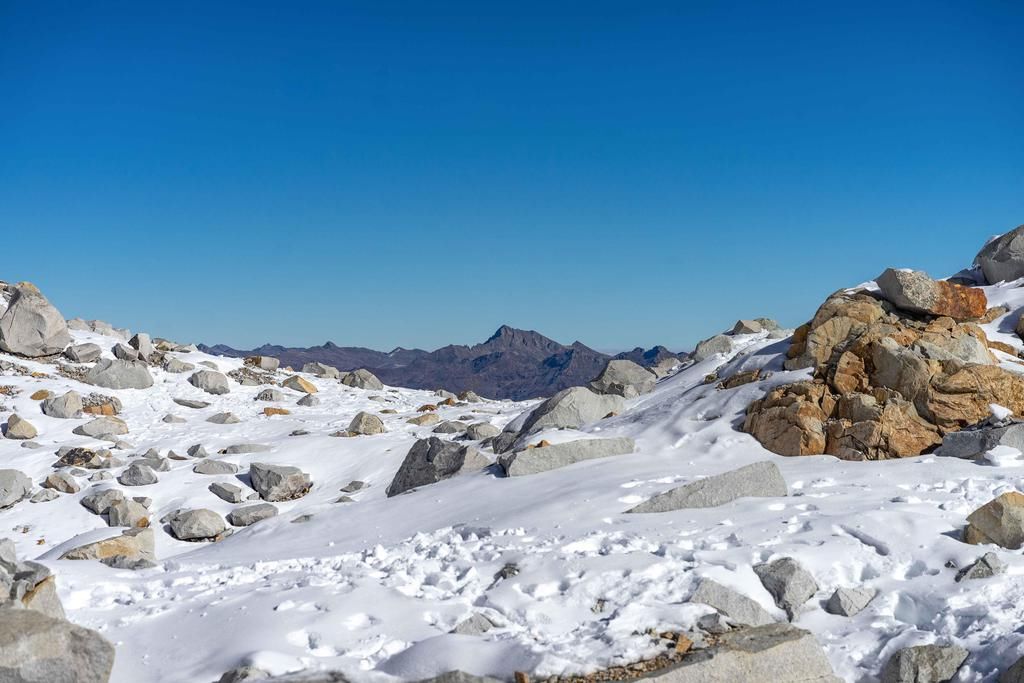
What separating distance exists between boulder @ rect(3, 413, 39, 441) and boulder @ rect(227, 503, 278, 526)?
8293 mm

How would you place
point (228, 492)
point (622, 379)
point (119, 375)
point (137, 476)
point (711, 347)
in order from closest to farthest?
point (228, 492)
point (137, 476)
point (711, 347)
point (622, 379)
point (119, 375)

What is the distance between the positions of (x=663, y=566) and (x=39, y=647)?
5583 mm

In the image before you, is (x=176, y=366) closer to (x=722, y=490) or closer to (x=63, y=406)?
(x=63, y=406)

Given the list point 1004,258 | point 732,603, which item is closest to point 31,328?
point 732,603

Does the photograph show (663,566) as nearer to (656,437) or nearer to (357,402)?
(656,437)

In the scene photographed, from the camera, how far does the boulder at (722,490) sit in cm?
1025

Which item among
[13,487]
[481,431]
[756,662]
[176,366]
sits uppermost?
[176,366]

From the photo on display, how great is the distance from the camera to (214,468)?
17922 millimetres

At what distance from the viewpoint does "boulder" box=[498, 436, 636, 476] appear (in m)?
12.6

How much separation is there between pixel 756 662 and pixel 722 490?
401 cm

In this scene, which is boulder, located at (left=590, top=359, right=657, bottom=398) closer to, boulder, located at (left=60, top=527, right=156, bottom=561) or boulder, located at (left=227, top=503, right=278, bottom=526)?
boulder, located at (left=227, top=503, right=278, bottom=526)

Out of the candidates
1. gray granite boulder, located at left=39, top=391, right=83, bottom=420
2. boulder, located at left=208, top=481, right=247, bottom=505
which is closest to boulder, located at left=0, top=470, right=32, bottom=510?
boulder, located at left=208, top=481, right=247, bottom=505

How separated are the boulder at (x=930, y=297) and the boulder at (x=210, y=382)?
20.6m

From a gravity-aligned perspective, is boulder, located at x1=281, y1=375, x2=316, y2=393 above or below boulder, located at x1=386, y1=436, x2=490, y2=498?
above
